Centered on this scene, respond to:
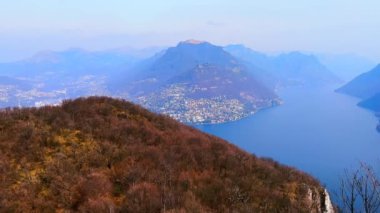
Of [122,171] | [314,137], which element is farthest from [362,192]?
[314,137]

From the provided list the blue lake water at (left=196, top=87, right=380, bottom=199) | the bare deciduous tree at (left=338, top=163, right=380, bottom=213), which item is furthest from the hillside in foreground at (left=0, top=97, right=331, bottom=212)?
the blue lake water at (left=196, top=87, right=380, bottom=199)

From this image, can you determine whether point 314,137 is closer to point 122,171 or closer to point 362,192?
point 122,171

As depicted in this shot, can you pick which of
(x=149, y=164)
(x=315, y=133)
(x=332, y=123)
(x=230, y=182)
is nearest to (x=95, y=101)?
(x=149, y=164)

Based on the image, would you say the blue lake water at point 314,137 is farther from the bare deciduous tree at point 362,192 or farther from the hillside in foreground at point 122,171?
the bare deciduous tree at point 362,192

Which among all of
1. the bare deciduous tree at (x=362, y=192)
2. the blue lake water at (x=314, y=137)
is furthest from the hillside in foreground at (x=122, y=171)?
the blue lake water at (x=314, y=137)

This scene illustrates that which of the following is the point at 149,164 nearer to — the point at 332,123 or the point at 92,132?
the point at 92,132

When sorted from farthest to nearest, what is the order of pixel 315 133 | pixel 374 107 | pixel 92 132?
pixel 374 107
pixel 315 133
pixel 92 132
